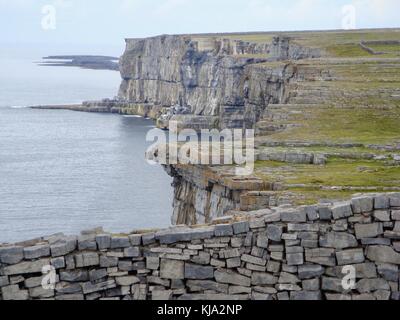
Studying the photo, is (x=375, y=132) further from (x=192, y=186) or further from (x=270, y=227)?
(x=270, y=227)

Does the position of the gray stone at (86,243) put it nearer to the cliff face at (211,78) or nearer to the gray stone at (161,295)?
the gray stone at (161,295)

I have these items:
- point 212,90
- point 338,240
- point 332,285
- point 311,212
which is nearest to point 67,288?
point 311,212

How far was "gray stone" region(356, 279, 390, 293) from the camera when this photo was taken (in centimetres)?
1770

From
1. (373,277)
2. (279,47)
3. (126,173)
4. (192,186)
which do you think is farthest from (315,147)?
(279,47)

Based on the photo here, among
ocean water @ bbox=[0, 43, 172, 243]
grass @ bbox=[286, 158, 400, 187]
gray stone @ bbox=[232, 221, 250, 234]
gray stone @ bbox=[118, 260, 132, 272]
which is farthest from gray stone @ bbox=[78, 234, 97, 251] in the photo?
ocean water @ bbox=[0, 43, 172, 243]

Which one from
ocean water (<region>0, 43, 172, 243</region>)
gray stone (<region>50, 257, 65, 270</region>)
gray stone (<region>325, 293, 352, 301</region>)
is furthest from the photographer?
ocean water (<region>0, 43, 172, 243</region>)

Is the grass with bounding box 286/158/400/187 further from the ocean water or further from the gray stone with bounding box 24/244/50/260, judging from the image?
the ocean water

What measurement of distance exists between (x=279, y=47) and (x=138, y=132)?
26291mm

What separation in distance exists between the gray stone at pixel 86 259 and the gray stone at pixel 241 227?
7.43 ft

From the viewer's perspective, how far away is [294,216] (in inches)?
703

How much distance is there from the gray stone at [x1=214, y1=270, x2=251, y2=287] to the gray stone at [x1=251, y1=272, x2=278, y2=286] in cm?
9

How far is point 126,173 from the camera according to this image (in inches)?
3647

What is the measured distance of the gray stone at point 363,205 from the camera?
1777 centimetres

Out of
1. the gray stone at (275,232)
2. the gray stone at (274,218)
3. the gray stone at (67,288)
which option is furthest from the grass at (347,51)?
the gray stone at (67,288)
